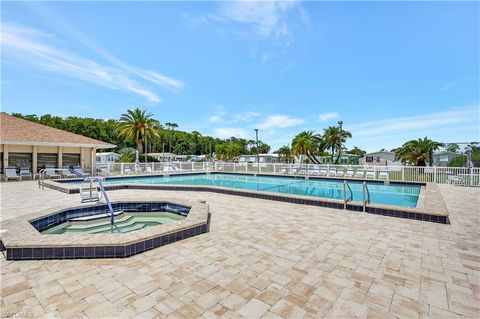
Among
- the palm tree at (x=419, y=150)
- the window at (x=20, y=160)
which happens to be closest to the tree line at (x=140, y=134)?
the window at (x=20, y=160)

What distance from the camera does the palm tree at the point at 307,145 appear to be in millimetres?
27609

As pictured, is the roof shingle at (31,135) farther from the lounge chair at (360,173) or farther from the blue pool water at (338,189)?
the lounge chair at (360,173)

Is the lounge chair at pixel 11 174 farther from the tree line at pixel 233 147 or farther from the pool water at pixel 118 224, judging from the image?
the pool water at pixel 118 224

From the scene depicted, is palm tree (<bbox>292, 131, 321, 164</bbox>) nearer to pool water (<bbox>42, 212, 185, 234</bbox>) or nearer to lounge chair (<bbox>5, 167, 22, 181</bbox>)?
pool water (<bbox>42, 212, 185, 234</bbox>)

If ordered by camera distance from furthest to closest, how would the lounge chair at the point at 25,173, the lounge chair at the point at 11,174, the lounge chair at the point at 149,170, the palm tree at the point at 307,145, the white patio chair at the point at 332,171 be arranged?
the palm tree at the point at 307,145, the lounge chair at the point at 149,170, the white patio chair at the point at 332,171, the lounge chair at the point at 25,173, the lounge chair at the point at 11,174

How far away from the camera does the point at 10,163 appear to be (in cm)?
1394

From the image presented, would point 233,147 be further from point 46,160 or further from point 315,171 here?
point 46,160

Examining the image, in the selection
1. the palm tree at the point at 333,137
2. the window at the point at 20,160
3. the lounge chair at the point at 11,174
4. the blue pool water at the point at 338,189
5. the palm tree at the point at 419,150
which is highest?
the palm tree at the point at 333,137

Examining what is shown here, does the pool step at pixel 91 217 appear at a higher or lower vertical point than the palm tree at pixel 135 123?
lower

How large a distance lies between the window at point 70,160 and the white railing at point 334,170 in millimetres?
1338

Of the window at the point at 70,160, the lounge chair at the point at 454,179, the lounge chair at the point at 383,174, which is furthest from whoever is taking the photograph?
the window at the point at 70,160

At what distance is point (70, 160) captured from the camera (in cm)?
1633

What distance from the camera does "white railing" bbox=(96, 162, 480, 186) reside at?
11070 mm

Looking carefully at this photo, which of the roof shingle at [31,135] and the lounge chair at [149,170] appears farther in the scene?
the lounge chair at [149,170]
